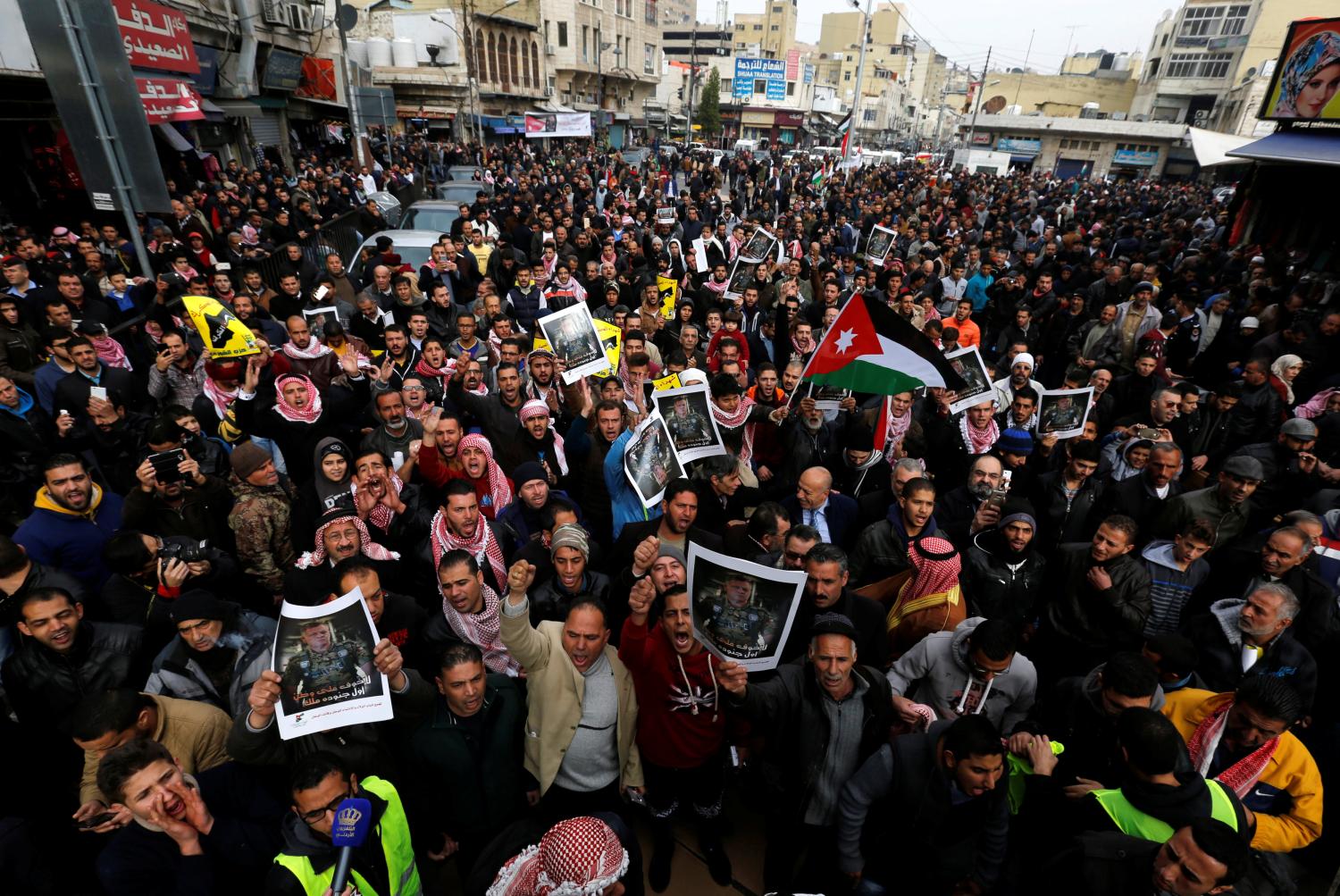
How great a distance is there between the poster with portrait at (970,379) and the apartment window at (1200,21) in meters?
68.3

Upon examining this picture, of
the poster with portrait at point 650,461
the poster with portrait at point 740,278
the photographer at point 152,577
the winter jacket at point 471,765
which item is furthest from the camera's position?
the poster with portrait at point 740,278

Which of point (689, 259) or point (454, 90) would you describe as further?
point (454, 90)

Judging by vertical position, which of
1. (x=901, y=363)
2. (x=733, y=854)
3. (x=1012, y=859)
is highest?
→ (x=901, y=363)

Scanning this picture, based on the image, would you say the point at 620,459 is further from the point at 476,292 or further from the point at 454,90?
the point at 454,90

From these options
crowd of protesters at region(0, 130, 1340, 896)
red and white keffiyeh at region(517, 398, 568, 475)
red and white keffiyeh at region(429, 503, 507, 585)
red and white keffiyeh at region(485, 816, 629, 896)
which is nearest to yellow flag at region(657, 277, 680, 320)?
crowd of protesters at region(0, 130, 1340, 896)

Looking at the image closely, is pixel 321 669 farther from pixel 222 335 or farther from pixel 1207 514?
pixel 1207 514

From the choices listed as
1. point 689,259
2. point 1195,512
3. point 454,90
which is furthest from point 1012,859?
point 454,90

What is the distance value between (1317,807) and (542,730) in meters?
3.26

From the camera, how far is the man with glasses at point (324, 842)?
205 centimetres

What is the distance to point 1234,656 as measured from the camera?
3.32m

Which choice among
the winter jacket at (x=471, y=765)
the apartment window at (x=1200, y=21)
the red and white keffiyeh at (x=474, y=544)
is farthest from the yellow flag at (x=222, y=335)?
the apartment window at (x=1200, y=21)

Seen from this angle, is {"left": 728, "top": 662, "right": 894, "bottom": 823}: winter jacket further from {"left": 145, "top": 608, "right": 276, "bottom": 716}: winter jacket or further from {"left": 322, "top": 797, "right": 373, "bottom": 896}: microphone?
{"left": 145, "top": 608, "right": 276, "bottom": 716}: winter jacket

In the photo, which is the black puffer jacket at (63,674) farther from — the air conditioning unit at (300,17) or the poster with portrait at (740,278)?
the air conditioning unit at (300,17)

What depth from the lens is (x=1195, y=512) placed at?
4.30 metres
